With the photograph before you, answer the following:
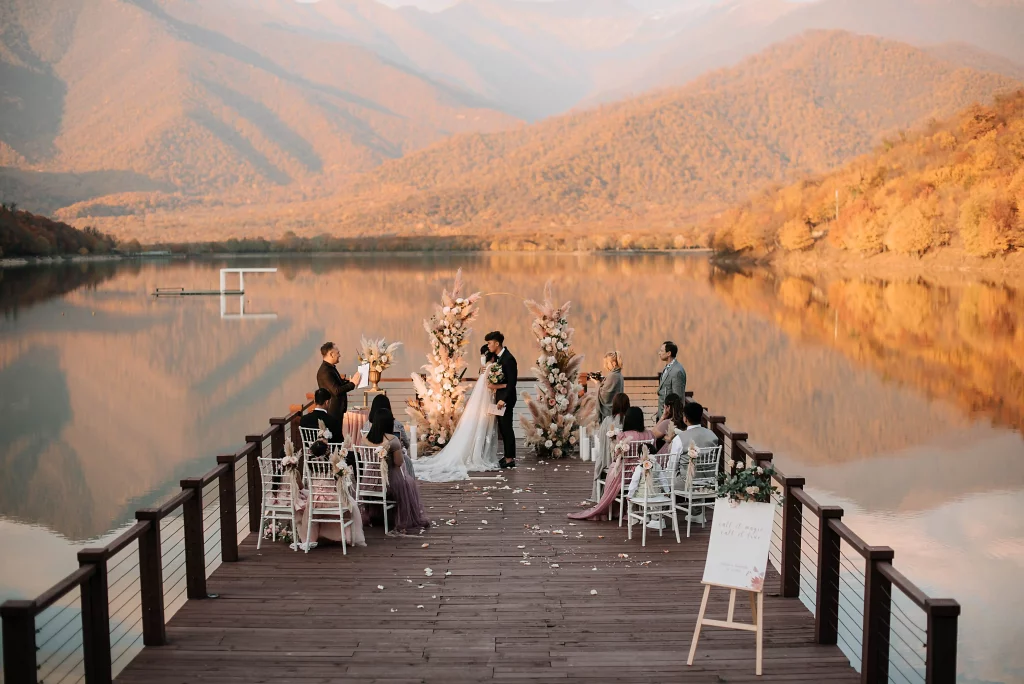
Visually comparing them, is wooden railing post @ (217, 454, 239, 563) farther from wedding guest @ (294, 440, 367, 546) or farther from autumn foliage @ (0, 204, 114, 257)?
autumn foliage @ (0, 204, 114, 257)

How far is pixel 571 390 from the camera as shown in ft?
42.2

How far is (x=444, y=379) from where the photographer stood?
12.9m

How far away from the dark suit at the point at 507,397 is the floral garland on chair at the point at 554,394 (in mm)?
537

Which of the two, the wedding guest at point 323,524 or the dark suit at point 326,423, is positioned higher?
the dark suit at point 326,423

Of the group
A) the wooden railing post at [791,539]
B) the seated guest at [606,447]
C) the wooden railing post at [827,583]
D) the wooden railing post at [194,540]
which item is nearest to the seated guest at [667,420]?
the seated guest at [606,447]

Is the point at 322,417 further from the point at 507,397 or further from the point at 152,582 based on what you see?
the point at 152,582

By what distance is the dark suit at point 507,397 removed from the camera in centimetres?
1209

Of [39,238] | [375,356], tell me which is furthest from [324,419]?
[39,238]

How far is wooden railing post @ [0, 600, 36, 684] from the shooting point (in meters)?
4.73

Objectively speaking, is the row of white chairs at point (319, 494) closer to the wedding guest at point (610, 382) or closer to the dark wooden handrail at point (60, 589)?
the dark wooden handrail at point (60, 589)

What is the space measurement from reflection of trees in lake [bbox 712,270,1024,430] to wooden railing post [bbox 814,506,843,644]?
17.8 meters

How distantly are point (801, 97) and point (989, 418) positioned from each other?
187122 mm

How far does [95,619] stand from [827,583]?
14.8 ft

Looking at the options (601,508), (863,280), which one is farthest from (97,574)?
(863,280)
